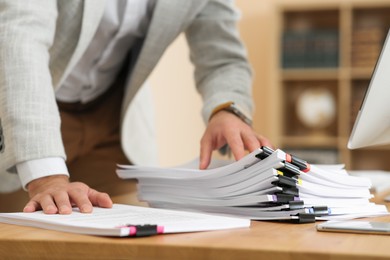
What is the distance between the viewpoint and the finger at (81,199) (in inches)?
36.1

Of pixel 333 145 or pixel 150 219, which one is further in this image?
pixel 333 145

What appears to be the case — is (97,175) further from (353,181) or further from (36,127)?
(353,181)

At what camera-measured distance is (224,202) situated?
0.97 m

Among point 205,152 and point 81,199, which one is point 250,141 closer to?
point 205,152

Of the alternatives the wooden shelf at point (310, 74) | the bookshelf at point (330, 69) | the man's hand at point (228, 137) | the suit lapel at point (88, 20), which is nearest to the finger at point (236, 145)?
the man's hand at point (228, 137)

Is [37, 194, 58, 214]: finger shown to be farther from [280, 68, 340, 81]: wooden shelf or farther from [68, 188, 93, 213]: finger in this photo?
[280, 68, 340, 81]: wooden shelf

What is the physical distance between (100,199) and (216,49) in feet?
2.38

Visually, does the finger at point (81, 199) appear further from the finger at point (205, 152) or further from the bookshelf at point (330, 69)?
the bookshelf at point (330, 69)

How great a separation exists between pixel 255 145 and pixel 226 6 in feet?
1.82

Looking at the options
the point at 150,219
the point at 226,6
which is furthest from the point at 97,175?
the point at 150,219

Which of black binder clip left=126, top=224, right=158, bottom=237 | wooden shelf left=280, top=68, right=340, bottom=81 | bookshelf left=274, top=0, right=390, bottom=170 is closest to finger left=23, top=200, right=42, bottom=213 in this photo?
black binder clip left=126, top=224, right=158, bottom=237

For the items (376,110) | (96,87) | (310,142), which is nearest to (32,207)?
(376,110)

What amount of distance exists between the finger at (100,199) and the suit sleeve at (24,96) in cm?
11

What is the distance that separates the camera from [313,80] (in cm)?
472
